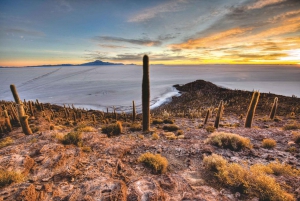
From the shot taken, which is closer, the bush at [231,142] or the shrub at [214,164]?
the shrub at [214,164]

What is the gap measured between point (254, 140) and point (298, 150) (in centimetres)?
230

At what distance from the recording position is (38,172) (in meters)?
5.47

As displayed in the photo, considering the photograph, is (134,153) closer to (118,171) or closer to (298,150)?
(118,171)

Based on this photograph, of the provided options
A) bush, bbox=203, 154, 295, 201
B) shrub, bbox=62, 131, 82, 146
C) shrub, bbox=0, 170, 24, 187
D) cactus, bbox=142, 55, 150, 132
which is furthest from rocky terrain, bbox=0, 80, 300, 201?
cactus, bbox=142, 55, 150, 132

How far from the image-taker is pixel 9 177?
191 inches

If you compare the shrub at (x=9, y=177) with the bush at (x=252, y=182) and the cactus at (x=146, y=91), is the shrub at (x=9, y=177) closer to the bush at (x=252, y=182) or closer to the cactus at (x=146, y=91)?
the bush at (x=252, y=182)

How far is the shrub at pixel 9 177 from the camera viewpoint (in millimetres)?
4707

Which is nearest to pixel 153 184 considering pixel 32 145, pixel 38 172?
pixel 38 172

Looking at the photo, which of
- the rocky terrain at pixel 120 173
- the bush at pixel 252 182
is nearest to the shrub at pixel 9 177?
the rocky terrain at pixel 120 173

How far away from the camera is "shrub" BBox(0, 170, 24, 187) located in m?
4.71

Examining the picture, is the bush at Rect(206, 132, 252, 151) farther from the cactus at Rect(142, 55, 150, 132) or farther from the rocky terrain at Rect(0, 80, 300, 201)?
the cactus at Rect(142, 55, 150, 132)

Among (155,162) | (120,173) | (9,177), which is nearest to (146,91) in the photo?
(155,162)

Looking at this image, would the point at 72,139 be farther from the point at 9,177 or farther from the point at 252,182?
the point at 252,182

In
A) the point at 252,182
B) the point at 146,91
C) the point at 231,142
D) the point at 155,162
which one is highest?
the point at 146,91
